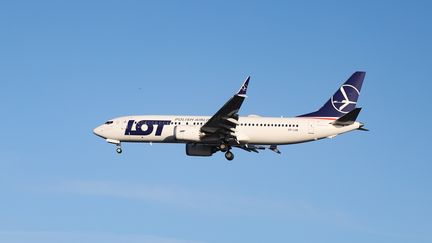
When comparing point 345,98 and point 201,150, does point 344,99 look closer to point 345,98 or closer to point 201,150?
point 345,98

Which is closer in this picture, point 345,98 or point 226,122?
point 226,122

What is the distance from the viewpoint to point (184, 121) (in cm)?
9425

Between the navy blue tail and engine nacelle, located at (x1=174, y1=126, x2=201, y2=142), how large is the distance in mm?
12338

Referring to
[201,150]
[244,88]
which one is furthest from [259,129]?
[244,88]

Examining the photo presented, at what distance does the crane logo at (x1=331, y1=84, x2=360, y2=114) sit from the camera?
9557 cm

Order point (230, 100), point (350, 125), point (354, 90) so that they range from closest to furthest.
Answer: point (230, 100)
point (350, 125)
point (354, 90)

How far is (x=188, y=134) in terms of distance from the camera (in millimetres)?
90688

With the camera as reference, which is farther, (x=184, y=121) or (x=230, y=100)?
(x=184, y=121)

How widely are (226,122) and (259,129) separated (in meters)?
4.33

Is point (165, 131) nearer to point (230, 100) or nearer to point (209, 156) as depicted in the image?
point (209, 156)

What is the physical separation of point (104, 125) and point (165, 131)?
8.84m

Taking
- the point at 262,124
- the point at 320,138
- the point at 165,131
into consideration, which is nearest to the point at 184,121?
the point at 165,131

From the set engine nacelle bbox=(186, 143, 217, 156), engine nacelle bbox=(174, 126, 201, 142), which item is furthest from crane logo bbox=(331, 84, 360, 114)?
engine nacelle bbox=(174, 126, 201, 142)

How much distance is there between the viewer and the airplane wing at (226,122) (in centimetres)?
8406
